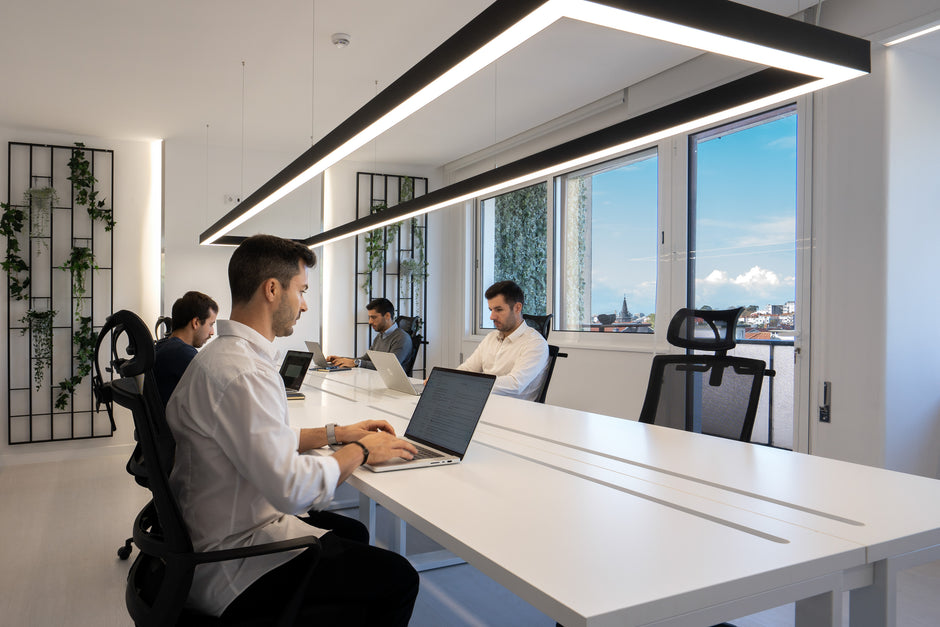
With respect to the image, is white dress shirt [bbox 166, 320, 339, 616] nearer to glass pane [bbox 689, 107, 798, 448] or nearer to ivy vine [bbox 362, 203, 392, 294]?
glass pane [bbox 689, 107, 798, 448]

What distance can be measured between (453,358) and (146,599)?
6.17 metres

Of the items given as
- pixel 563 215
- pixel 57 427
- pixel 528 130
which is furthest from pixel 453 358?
pixel 57 427

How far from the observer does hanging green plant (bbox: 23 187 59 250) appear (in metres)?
5.87

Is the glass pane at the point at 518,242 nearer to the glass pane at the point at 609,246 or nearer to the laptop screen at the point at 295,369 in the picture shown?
the glass pane at the point at 609,246

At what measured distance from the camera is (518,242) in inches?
269

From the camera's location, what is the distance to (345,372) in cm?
471

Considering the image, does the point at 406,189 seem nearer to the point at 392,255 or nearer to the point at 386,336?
the point at 392,255

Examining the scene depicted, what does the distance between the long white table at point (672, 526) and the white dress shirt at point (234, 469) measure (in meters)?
0.26

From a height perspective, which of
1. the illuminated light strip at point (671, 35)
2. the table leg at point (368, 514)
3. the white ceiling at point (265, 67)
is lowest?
the table leg at point (368, 514)

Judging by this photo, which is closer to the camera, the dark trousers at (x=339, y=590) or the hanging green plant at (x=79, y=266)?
the dark trousers at (x=339, y=590)

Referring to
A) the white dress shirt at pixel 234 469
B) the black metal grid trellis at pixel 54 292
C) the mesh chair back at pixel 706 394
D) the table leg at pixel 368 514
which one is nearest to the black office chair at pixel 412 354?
the table leg at pixel 368 514

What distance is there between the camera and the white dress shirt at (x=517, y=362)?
3.67 meters

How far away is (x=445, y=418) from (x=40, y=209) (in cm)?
556

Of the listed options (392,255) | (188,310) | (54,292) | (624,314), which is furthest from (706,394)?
(54,292)
